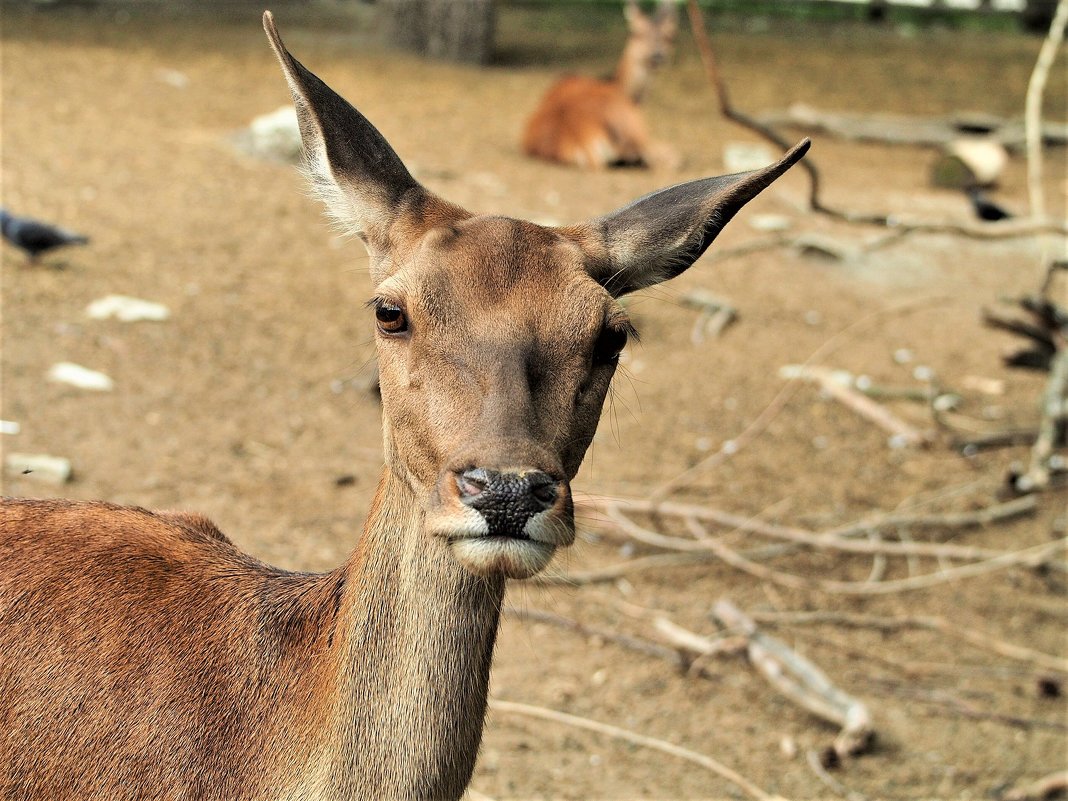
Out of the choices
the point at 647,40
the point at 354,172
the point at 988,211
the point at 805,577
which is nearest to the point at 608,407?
the point at 805,577

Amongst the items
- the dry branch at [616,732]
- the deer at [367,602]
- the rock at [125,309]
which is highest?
the deer at [367,602]

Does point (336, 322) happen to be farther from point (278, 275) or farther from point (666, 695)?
point (666, 695)

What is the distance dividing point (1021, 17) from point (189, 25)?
12597 millimetres

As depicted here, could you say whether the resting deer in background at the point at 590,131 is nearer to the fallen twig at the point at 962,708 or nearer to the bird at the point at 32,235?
the bird at the point at 32,235

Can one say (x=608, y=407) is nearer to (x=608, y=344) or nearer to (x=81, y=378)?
(x=81, y=378)

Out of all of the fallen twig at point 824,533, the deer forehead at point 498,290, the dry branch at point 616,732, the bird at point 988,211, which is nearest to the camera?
the deer forehead at point 498,290

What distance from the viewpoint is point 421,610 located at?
9.50 ft

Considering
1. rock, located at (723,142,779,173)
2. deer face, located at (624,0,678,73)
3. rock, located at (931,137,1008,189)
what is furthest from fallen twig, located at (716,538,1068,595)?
deer face, located at (624,0,678,73)

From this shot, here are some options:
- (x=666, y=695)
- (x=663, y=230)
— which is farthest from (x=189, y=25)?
(x=663, y=230)

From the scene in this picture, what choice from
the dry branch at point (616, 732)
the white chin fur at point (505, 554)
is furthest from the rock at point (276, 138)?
the white chin fur at point (505, 554)

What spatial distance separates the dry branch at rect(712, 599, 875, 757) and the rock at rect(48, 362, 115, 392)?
3483mm

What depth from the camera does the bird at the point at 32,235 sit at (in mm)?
7789

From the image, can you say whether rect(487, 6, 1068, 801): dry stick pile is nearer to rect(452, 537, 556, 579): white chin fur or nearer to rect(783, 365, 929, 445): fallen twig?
rect(783, 365, 929, 445): fallen twig

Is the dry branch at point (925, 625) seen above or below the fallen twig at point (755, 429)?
above
